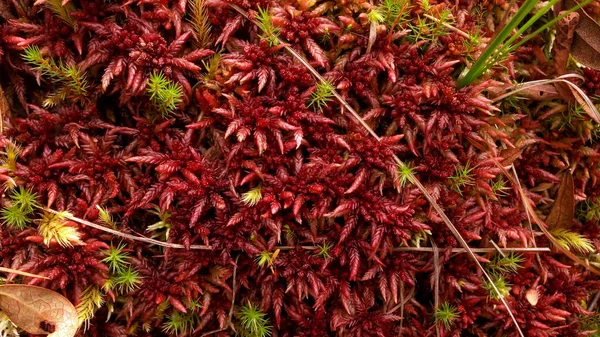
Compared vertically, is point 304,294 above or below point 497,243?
below

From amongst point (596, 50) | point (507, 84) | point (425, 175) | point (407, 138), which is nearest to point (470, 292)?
point (425, 175)

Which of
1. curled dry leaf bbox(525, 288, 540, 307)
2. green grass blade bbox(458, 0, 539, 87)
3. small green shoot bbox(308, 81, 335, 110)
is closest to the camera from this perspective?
green grass blade bbox(458, 0, 539, 87)

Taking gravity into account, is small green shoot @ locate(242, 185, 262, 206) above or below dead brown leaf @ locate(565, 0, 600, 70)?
below

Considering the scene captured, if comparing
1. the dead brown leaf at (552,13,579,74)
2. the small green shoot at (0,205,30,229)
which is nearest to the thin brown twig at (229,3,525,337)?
the dead brown leaf at (552,13,579,74)

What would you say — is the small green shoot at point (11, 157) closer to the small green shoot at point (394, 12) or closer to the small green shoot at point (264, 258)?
the small green shoot at point (264, 258)

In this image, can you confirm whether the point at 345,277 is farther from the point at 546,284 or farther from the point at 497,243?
the point at 546,284

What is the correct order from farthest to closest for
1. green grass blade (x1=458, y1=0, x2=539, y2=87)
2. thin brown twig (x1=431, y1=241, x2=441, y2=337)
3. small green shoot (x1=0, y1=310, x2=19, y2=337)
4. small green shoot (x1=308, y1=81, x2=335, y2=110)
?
1. thin brown twig (x1=431, y1=241, x2=441, y2=337)
2. small green shoot (x1=308, y1=81, x2=335, y2=110)
3. small green shoot (x1=0, y1=310, x2=19, y2=337)
4. green grass blade (x1=458, y1=0, x2=539, y2=87)

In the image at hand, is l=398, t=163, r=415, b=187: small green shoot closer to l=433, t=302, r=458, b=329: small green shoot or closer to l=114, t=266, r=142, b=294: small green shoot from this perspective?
l=433, t=302, r=458, b=329: small green shoot
